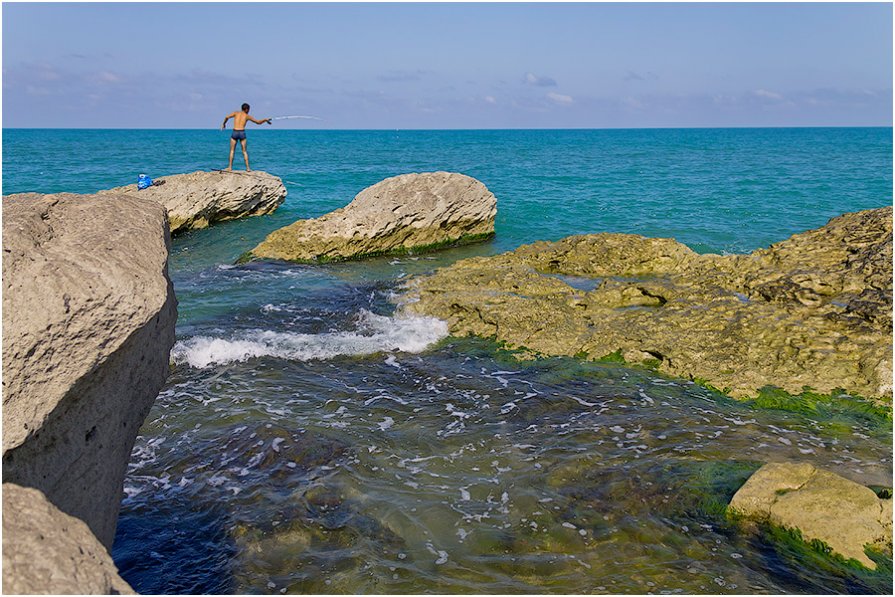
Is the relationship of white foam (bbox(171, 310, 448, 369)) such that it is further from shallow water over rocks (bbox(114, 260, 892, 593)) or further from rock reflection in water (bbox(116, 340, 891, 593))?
rock reflection in water (bbox(116, 340, 891, 593))

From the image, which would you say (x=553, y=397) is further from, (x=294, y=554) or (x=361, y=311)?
(x=361, y=311)

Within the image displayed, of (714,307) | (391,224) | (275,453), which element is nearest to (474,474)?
(275,453)

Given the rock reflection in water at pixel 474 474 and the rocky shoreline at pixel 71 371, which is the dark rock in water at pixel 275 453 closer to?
the rock reflection in water at pixel 474 474

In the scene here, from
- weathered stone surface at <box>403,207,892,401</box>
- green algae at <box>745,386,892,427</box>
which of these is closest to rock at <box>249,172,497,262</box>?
weathered stone surface at <box>403,207,892,401</box>

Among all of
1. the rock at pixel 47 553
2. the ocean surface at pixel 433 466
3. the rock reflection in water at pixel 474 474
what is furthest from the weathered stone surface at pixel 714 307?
the rock at pixel 47 553

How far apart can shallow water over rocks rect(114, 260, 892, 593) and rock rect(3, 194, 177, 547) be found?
1851mm

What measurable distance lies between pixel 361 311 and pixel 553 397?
208 inches

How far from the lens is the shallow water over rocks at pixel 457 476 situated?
18.5ft

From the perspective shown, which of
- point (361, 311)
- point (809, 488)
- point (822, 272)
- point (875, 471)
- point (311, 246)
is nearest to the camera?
point (809, 488)

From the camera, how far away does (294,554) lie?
19.2ft

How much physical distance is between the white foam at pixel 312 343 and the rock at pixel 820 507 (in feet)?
19.4

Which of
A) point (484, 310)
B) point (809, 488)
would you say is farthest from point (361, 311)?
point (809, 488)

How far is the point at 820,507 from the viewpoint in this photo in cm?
596

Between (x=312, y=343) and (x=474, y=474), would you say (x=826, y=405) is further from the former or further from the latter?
(x=312, y=343)
